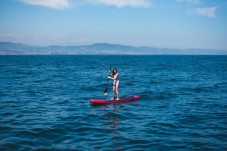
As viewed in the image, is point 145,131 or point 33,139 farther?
point 145,131

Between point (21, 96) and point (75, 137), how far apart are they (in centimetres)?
1244

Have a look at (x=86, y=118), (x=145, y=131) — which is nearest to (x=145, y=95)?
(x=86, y=118)

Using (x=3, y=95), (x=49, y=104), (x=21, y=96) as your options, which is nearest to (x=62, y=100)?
(x=49, y=104)

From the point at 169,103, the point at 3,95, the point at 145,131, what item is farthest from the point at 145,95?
the point at 3,95

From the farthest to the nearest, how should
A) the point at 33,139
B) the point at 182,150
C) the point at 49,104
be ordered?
the point at 49,104
the point at 33,139
the point at 182,150

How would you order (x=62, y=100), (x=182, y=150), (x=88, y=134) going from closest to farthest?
1. (x=182, y=150)
2. (x=88, y=134)
3. (x=62, y=100)

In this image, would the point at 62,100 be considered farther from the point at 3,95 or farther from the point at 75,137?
the point at 75,137

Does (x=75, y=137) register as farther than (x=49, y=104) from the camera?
No

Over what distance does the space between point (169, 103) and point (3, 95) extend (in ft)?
46.6

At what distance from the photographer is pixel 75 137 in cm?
1208

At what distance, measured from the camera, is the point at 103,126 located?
14031mm

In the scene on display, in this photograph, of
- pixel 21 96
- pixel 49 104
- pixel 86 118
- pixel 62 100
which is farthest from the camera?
pixel 21 96

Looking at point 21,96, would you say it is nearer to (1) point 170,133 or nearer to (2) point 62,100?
(2) point 62,100

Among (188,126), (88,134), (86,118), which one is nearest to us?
(88,134)
